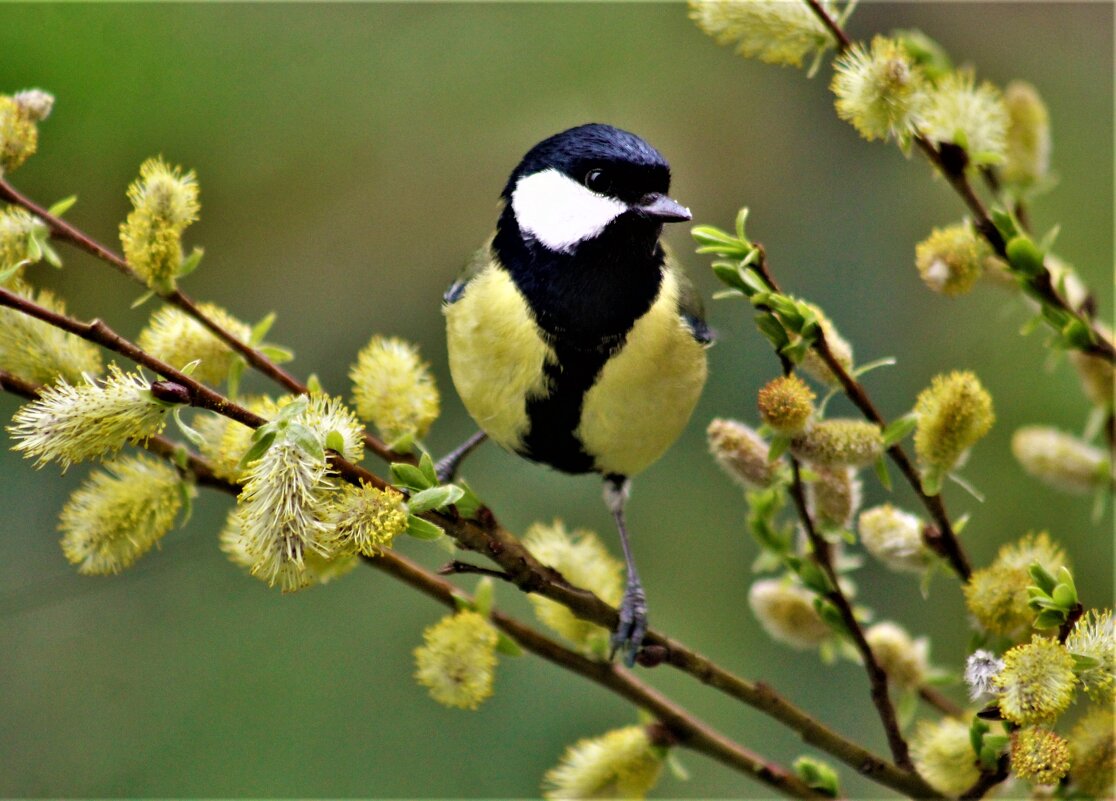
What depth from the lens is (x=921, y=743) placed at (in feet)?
3.10

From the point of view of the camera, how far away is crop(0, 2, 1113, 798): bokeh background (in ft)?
5.63

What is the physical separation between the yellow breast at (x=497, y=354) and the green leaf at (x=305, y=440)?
507mm

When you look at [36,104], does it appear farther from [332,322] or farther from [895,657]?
[332,322]

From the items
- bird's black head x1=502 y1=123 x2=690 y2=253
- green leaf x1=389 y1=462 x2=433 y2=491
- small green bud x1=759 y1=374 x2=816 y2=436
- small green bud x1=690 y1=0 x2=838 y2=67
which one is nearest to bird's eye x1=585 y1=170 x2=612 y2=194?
bird's black head x1=502 y1=123 x2=690 y2=253

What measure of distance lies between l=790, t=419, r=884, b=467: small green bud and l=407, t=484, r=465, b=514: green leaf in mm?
284

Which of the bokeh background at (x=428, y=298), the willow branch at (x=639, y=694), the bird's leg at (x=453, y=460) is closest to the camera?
the willow branch at (x=639, y=694)

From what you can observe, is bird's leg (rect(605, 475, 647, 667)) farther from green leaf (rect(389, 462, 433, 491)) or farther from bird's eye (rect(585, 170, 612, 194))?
bird's eye (rect(585, 170, 612, 194))

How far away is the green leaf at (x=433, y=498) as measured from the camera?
0.77 meters

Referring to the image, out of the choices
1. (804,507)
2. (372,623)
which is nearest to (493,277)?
(804,507)

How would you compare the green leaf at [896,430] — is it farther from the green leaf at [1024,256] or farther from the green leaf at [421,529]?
the green leaf at [421,529]

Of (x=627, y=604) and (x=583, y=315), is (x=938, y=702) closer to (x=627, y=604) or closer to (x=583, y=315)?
(x=627, y=604)

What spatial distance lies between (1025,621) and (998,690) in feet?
0.42

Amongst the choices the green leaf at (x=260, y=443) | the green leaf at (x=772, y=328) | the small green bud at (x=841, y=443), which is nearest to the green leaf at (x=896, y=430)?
the small green bud at (x=841, y=443)

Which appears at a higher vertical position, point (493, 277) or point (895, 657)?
point (493, 277)
